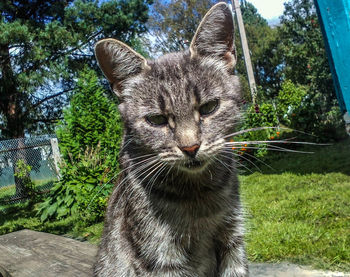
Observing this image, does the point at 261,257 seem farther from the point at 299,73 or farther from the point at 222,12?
the point at 299,73

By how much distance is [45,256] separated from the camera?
2754 millimetres

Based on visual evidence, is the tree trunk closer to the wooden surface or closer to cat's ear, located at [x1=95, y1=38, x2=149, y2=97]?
the wooden surface

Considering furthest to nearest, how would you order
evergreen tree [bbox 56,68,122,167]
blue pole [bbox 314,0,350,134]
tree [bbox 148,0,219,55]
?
tree [bbox 148,0,219,55] → evergreen tree [bbox 56,68,122,167] → blue pole [bbox 314,0,350,134]

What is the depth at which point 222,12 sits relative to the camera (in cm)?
185

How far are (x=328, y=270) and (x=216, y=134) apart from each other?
1824 millimetres

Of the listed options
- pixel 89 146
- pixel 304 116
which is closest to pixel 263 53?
pixel 304 116

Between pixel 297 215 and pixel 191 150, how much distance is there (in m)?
3.14

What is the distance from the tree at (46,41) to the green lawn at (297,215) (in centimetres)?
396

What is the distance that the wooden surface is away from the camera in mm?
2441

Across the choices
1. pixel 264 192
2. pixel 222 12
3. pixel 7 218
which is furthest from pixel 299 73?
pixel 222 12

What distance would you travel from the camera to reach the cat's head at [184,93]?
1.72 m

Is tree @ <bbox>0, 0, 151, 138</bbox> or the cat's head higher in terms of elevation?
tree @ <bbox>0, 0, 151, 138</bbox>

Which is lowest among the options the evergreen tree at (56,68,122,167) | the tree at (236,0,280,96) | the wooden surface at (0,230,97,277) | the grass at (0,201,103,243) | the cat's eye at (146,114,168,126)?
the grass at (0,201,103,243)

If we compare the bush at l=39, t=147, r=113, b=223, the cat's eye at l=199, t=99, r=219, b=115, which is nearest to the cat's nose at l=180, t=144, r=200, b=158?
the cat's eye at l=199, t=99, r=219, b=115
